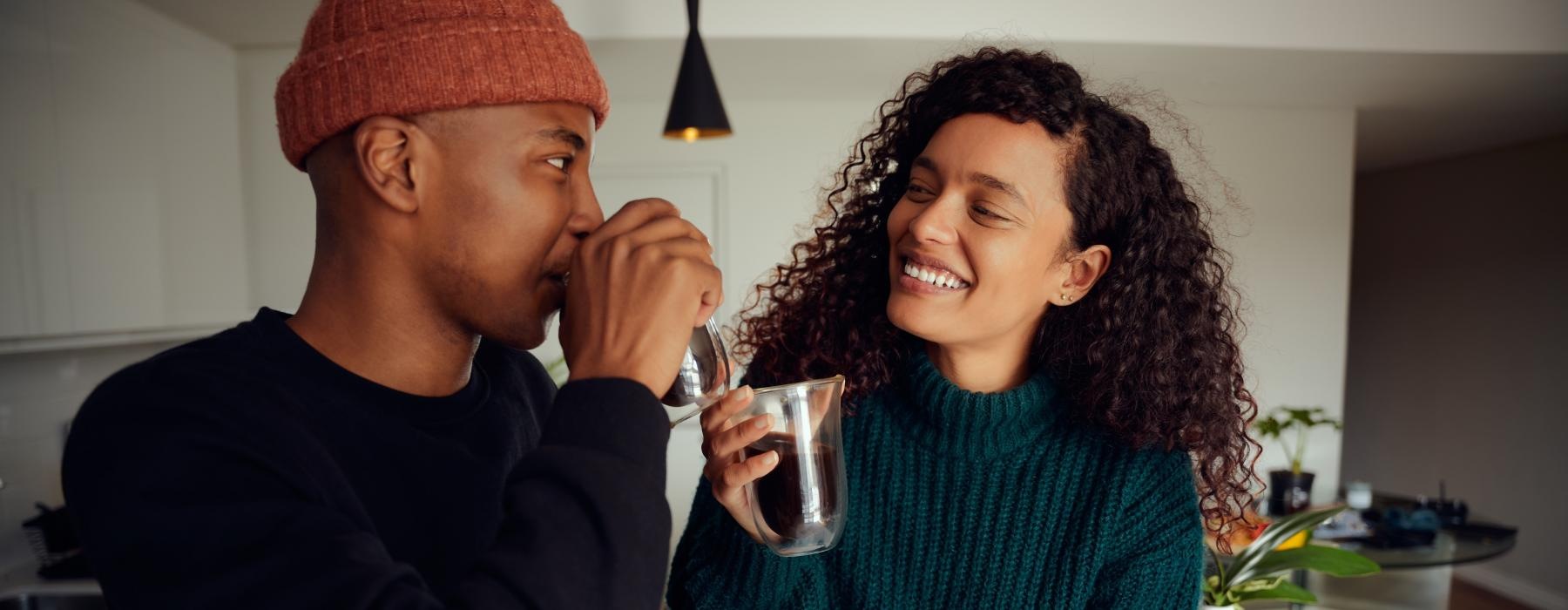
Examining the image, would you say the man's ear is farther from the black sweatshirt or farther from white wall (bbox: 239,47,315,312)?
white wall (bbox: 239,47,315,312)

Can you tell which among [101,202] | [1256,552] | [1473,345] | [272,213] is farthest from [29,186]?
[1473,345]

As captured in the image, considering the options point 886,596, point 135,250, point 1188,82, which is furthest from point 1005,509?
point 1188,82

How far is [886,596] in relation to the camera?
4.10ft

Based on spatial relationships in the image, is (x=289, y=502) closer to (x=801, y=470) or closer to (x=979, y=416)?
(x=801, y=470)

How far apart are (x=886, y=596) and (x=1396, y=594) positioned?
3002mm

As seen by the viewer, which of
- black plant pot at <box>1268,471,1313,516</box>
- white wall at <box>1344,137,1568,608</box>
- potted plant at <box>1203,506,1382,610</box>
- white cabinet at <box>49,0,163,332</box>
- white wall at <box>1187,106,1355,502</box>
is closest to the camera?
potted plant at <box>1203,506,1382,610</box>

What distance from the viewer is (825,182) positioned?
172 inches

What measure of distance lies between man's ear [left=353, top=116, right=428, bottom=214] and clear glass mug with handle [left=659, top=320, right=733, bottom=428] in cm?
29

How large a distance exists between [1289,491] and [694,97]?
284cm

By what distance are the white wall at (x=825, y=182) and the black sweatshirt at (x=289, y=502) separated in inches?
127

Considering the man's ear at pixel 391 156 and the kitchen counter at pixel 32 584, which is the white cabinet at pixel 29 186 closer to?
the kitchen counter at pixel 32 584

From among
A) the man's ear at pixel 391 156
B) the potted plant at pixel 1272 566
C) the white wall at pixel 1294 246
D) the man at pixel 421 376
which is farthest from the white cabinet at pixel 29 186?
the white wall at pixel 1294 246

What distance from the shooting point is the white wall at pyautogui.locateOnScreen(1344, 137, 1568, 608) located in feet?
17.5

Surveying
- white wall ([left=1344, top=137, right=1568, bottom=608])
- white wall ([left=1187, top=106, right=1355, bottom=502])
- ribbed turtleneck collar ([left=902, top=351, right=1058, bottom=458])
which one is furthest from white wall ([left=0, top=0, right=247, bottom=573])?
white wall ([left=1344, top=137, right=1568, bottom=608])
